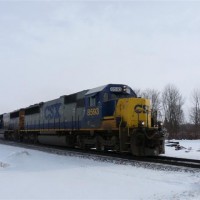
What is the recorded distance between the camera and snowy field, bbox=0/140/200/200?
7.73 m

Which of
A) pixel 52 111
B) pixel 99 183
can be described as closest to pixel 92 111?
pixel 52 111

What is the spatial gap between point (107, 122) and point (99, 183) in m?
8.27

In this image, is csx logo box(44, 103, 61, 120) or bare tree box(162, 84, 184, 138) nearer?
csx logo box(44, 103, 61, 120)

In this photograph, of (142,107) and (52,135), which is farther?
(52,135)

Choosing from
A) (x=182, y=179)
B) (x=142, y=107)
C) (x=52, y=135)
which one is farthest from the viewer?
(x=52, y=135)

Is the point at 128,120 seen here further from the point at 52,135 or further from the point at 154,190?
the point at 52,135

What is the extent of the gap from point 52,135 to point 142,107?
10582mm

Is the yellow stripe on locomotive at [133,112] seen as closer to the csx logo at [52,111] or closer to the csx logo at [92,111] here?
the csx logo at [92,111]

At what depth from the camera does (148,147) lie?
15.8 meters

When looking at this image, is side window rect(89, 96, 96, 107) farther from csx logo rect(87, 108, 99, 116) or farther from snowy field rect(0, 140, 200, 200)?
snowy field rect(0, 140, 200, 200)

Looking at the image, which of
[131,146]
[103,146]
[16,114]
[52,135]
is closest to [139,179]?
[131,146]

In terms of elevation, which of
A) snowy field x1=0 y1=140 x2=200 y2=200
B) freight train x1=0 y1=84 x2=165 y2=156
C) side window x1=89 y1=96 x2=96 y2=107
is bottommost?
snowy field x1=0 y1=140 x2=200 y2=200

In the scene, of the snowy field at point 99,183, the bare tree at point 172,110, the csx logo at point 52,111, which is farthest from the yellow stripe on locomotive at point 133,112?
→ the bare tree at point 172,110

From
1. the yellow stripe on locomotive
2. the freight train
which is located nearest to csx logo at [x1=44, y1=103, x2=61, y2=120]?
the freight train
